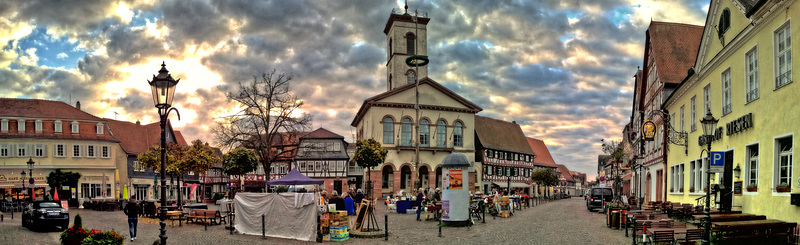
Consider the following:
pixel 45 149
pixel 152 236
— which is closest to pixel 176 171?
pixel 152 236

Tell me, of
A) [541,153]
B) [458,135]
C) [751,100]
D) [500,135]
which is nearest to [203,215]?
[751,100]

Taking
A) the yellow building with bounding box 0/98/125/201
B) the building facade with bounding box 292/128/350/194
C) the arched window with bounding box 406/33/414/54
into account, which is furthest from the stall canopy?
the arched window with bounding box 406/33/414/54

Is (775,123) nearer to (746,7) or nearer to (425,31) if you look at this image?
(746,7)

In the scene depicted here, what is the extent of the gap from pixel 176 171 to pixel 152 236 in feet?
60.8

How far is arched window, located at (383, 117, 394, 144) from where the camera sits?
212ft

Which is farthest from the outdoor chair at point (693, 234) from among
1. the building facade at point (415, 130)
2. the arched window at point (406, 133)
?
the arched window at point (406, 133)

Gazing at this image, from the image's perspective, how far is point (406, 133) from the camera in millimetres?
65438

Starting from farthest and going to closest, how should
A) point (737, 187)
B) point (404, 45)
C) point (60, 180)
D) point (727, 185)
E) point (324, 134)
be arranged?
point (404, 45), point (324, 134), point (60, 180), point (727, 185), point (737, 187)

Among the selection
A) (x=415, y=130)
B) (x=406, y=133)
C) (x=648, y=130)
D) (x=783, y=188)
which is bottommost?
(x=783, y=188)

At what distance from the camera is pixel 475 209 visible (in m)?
29.8

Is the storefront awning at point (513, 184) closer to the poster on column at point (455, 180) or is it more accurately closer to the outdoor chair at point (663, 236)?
the poster on column at point (455, 180)

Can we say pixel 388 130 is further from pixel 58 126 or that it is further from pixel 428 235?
pixel 428 235

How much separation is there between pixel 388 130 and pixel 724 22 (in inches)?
1823

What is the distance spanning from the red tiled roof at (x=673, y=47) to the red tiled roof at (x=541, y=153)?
226 ft
